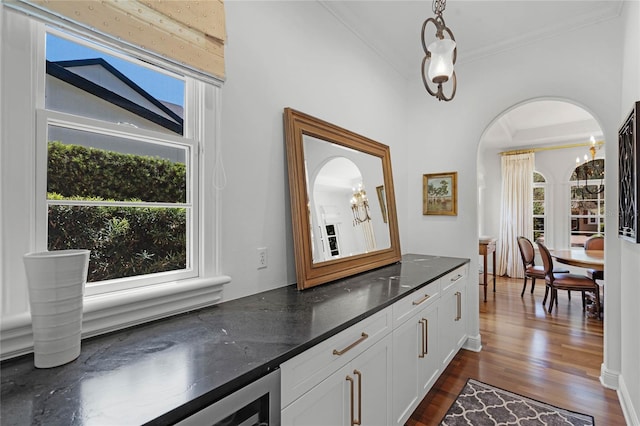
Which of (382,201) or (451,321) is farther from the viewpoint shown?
(382,201)

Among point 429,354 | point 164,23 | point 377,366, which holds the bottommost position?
point 429,354

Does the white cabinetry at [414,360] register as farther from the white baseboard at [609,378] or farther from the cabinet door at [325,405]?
the white baseboard at [609,378]

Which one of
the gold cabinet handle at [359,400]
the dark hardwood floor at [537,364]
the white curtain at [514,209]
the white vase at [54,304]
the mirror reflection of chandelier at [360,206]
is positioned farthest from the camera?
the white curtain at [514,209]

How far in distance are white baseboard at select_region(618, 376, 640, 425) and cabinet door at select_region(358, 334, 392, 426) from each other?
1.49 m

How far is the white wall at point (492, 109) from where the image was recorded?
7.65ft

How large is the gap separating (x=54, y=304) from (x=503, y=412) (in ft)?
8.31

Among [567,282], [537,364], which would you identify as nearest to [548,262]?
[567,282]

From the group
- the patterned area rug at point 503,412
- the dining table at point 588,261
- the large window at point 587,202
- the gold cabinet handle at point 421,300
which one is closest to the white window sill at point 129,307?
the gold cabinet handle at point 421,300

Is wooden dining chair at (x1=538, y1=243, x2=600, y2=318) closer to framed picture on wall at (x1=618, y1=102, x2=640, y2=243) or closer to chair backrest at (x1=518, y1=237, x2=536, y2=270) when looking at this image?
chair backrest at (x1=518, y1=237, x2=536, y2=270)

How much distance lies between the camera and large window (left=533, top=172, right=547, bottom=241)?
5977 millimetres

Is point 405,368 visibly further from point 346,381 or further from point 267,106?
point 267,106

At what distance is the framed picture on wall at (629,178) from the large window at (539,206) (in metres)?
4.45

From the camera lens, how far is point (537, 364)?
2641mm

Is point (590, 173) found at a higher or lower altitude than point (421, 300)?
higher
